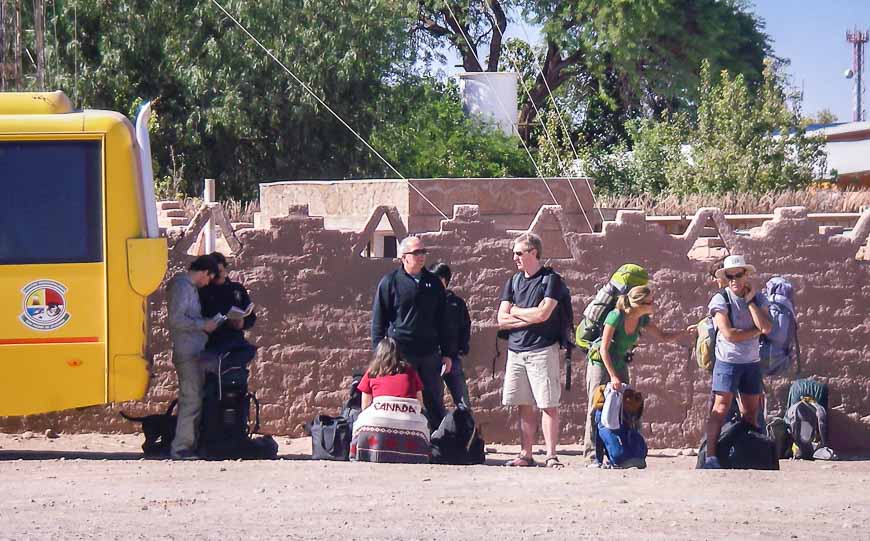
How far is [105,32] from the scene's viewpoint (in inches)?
1084

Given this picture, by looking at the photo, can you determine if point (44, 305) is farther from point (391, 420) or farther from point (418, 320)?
point (418, 320)

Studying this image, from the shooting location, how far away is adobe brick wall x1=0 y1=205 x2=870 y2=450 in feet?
38.3

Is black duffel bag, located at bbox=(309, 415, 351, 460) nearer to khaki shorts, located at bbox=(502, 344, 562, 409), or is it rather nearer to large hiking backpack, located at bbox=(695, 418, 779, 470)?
khaki shorts, located at bbox=(502, 344, 562, 409)

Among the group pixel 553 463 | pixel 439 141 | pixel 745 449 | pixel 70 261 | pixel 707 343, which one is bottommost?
pixel 553 463


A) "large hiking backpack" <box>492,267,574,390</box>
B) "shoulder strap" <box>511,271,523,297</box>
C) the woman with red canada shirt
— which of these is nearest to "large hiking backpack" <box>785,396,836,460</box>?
"large hiking backpack" <box>492,267,574,390</box>

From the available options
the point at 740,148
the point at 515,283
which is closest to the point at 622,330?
the point at 515,283

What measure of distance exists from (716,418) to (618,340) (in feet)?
3.23

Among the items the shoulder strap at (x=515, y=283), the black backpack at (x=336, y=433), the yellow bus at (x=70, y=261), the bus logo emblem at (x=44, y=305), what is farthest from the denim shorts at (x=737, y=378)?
the bus logo emblem at (x=44, y=305)

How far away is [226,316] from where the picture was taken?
34.0 ft

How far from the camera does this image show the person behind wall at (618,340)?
9.91 m

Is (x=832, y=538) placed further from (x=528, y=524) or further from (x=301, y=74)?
(x=301, y=74)

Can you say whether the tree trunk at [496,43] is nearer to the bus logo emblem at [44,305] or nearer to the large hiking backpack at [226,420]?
the large hiking backpack at [226,420]

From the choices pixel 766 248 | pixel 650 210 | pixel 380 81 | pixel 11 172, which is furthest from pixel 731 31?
pixel 11 172

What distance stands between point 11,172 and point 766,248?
6.41m
